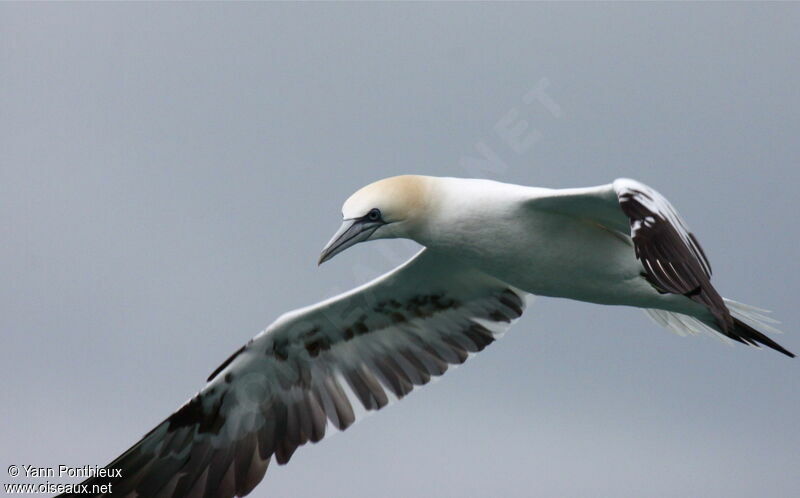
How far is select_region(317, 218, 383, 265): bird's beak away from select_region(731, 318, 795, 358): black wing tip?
385 cm

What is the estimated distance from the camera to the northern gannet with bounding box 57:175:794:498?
1170 cm

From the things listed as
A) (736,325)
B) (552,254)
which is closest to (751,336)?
(736,325)

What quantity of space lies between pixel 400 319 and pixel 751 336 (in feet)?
12.5

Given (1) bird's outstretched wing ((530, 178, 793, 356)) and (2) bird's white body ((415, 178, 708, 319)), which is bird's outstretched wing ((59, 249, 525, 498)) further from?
(1) bird's outstretched wing ((530, 178, 793, 356))

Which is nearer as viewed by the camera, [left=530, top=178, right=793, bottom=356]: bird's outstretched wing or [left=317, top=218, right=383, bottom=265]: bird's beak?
[left=530, top=178, right=793, bottom=356]: bird's outstretched wing

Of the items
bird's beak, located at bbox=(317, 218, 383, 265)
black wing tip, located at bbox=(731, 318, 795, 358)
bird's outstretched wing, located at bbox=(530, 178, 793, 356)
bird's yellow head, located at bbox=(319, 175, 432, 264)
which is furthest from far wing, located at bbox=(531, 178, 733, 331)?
black wing tip, located at bbox=(731, 318, 795, 358)

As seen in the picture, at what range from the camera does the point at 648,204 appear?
9.93 meters

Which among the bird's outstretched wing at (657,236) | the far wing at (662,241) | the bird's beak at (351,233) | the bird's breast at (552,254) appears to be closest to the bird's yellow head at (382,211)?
the bird's beak at (351,233)

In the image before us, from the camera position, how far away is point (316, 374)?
13828mm

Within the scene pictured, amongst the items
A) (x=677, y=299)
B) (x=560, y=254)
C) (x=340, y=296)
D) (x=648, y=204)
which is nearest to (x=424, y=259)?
(x=340, y=296)

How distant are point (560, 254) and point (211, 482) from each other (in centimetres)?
475

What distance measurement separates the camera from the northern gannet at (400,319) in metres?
11.7

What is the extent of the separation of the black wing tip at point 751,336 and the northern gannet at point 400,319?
0.02 m

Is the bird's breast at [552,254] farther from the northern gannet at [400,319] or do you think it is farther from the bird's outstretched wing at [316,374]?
the bird's outstretched wing at [316,374]
